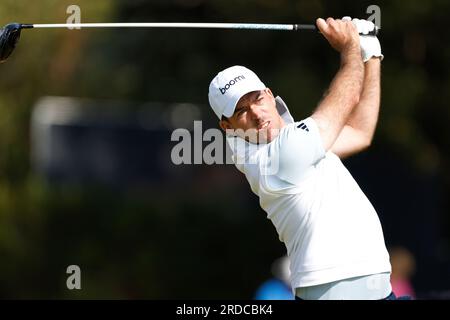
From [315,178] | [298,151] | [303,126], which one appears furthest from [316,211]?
[303,126]

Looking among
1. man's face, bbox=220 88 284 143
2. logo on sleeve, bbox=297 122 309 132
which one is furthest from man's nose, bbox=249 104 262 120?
logo on sleeve, bbox=297 122 309 132

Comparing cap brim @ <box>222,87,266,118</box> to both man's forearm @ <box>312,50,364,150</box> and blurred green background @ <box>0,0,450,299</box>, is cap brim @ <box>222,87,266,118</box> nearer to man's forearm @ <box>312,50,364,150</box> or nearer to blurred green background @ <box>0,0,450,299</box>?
man's forearm @ <box>312,50,364,150</box>

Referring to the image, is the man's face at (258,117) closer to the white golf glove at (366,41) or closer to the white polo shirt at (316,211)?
the white polo shirt at (316,211)

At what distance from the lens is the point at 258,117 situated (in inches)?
242

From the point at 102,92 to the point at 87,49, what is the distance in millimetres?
926

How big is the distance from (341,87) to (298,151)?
410 millimetres

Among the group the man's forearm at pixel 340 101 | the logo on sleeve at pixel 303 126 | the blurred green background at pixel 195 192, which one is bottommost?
the logo on sleeve at pixel 303 126

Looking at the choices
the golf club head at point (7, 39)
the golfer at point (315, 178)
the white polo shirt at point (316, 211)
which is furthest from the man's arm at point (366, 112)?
the golf club head at point (7, 39)

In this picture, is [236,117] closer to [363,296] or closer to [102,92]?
[363,296]

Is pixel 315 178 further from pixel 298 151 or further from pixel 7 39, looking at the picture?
pixel 7 39

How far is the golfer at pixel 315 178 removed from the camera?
582 cm

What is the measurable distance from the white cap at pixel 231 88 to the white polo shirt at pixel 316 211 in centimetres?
27

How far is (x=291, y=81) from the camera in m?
14.1

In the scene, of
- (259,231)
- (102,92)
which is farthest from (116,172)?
(259,231)
